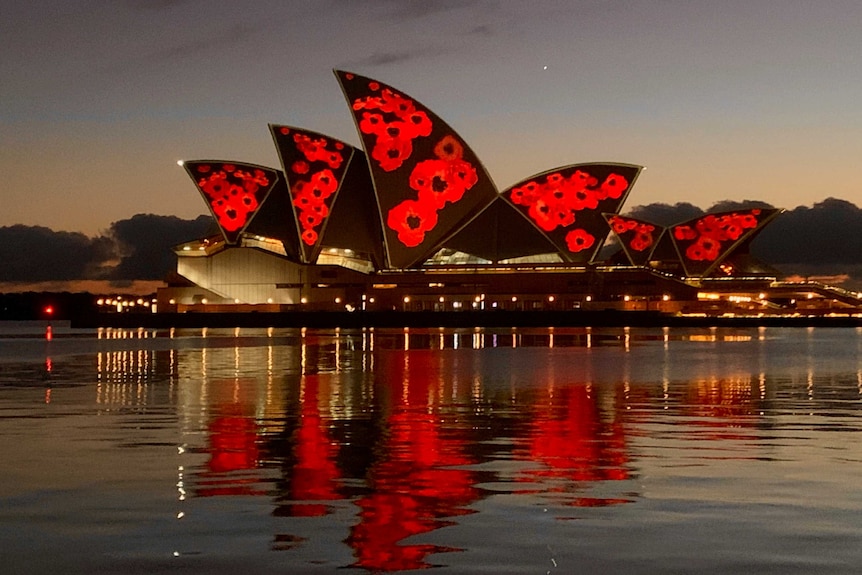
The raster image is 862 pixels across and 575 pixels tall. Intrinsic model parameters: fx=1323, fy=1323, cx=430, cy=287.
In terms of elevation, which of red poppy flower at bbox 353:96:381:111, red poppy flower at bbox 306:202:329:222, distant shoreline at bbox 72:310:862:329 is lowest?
distant shoreline at bbox 72:310:862:329

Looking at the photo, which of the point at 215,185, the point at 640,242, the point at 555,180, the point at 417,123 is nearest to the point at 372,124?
the point at 417,123

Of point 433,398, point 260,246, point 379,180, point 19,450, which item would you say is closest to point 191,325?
point 260,246

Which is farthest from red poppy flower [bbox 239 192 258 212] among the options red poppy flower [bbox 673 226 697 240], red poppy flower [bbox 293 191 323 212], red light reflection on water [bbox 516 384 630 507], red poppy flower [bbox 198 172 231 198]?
red light reflection on water [bbox 516 384 630 507]

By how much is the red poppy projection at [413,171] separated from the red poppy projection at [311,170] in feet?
11.4

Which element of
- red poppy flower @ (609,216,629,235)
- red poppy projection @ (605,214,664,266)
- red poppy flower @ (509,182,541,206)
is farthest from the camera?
red poppy projection @ (605,214,664,266)

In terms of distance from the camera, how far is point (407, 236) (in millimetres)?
110500

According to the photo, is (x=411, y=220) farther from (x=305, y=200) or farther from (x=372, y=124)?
(x=372, y=124)

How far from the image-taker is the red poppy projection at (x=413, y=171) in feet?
337

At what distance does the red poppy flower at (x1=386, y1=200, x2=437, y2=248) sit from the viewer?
10881 centimetres

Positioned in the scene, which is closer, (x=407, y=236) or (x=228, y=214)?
(x=228, y=214)

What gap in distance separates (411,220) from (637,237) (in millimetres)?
23575

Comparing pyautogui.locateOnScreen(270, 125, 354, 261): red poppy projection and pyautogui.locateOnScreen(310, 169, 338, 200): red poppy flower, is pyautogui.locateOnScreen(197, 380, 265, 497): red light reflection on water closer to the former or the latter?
pyautogui.locateOnScreen(270, 125, 354, 261): red poppy projection

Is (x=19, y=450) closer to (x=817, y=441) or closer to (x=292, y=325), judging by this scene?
(x=817, y=441)

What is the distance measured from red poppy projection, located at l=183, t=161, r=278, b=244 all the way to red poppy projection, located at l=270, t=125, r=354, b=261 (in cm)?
379
